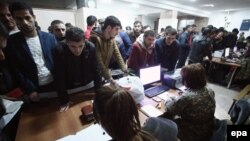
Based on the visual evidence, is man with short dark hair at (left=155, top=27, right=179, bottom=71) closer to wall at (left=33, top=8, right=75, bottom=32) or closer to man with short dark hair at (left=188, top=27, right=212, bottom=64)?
man with short dark hair at (left=188, top=27, right=212, bottom=64)

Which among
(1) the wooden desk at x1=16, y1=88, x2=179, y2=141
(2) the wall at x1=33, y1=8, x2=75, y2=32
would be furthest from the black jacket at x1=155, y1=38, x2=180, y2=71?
(2) the wall at x1=33, y1=8, x2=75, y2=32

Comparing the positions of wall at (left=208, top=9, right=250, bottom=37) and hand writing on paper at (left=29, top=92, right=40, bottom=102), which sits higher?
wall at (left=208, top=9, right=250, bottom=37)

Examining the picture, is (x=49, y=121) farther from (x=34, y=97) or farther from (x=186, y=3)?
(x=186, y=3)

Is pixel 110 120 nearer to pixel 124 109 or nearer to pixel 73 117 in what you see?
pixel 124 109

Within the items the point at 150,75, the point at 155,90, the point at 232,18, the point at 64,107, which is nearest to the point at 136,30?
the point at 150,75

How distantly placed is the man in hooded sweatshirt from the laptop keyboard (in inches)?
14.1

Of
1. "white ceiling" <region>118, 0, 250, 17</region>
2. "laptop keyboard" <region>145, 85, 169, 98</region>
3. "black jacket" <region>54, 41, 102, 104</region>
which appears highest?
"white ceiling" <region>118, 0, 250, 17</region>

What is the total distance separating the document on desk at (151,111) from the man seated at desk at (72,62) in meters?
0.59

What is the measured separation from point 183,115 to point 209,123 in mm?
238

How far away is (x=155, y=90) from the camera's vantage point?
1.64 meters

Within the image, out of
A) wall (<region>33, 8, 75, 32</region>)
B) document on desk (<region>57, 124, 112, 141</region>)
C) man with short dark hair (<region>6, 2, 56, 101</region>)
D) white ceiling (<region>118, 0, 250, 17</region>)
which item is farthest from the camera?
white ceiling (<region>118, 0, 250, 17</region>)

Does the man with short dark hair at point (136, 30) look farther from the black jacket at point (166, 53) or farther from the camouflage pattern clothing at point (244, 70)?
the camouflage pattern clothing at point (244, 70)

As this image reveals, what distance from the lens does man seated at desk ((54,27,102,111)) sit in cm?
120

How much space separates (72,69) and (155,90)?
93cm
